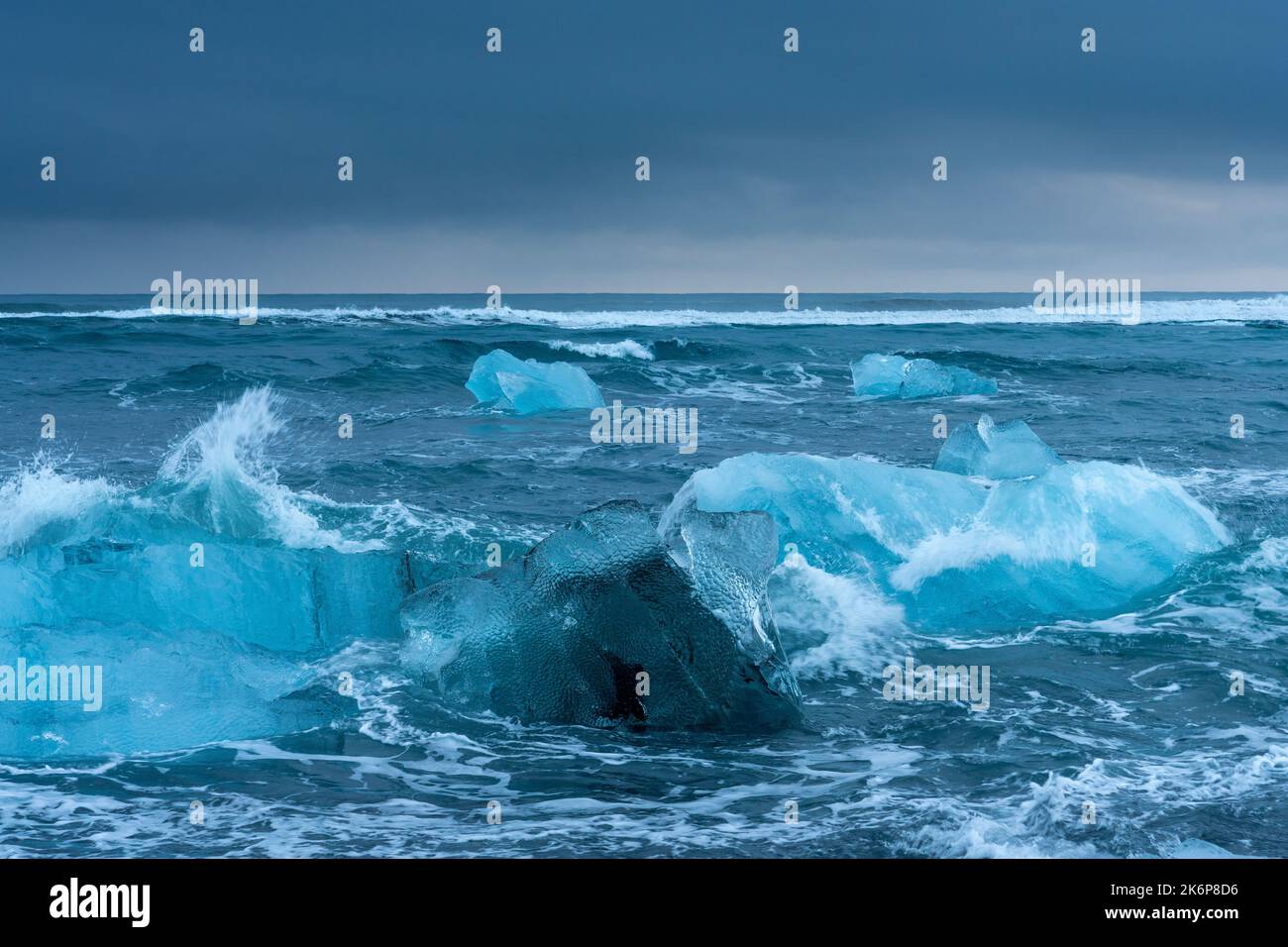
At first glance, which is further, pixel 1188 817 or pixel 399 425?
pixel 399 425

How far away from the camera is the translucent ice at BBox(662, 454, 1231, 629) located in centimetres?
797

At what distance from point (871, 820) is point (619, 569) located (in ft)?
6.41

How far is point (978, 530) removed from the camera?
842 centimetres

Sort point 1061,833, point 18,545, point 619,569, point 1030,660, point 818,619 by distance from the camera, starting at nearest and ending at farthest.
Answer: point 1061,833
point 619,569
point 1030,660
point 818,619
point 18,545

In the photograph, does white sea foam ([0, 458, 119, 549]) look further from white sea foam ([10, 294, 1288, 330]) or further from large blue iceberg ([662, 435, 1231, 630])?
white sea foam ([10, 294, 1288, 330])

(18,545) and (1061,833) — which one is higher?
(18,545)

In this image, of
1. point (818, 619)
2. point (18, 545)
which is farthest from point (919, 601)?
point (18, 545)

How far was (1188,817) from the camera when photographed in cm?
462

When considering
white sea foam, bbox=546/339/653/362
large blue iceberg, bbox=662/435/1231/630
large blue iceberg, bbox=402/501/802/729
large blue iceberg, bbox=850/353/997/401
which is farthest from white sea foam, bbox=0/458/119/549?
white sea foam, bbox=546/339/653/362

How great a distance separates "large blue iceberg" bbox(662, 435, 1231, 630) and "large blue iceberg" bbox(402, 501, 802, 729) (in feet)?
5.90

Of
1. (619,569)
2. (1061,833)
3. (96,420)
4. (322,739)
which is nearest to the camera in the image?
(1061,833)

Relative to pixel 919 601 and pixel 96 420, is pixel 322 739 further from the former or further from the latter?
pixel 96 420

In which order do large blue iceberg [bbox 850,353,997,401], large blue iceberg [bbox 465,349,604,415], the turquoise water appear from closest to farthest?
the turquoise water → large blue iceberg [bbox 465,349,604,415] → large blue iceberg [bbox 850,353,997,401]

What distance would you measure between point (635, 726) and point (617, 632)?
1.60 feet
